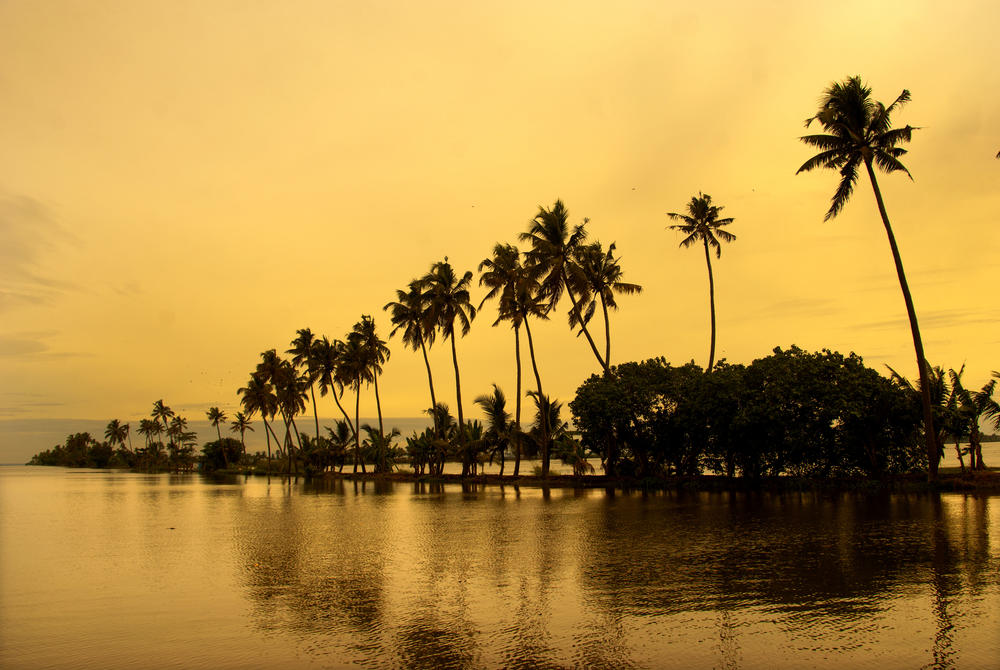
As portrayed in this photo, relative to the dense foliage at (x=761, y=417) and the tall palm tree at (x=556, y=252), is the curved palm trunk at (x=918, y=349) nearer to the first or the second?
the dense foliage at (x=761, y=417)

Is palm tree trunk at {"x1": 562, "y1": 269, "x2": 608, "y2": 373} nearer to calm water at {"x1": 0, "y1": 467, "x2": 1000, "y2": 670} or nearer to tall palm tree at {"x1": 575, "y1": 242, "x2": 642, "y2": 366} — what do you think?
tall palm tree at {"x1": 575, "y1": 242, "x2": 642, "y2": 366}

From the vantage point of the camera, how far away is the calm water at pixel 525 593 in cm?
768

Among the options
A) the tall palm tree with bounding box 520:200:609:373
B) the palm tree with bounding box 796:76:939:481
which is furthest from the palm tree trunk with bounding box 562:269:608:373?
the palm tree with bounding box 796:76:939:481

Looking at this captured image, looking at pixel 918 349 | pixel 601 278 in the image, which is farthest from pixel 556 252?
pixel 918 349

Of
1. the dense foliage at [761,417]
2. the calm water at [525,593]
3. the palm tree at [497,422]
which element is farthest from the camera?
the palm tree at [497,422]

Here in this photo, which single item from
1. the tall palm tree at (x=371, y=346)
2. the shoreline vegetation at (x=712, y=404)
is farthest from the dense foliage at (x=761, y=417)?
the tall palm tree at (x=371, y=346)

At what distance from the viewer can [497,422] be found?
48.0 m

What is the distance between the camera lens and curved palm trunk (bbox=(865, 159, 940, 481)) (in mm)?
26703

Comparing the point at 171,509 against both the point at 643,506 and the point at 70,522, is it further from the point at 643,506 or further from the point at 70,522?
the point at 643,506

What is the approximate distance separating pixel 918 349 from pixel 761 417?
21.7ft

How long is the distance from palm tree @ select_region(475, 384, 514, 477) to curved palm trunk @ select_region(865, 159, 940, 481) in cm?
2533

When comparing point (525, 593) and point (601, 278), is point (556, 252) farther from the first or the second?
point (525, 593)

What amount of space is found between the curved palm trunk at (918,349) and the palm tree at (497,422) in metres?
25.3

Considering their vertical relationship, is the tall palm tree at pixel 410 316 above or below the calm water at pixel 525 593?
above
